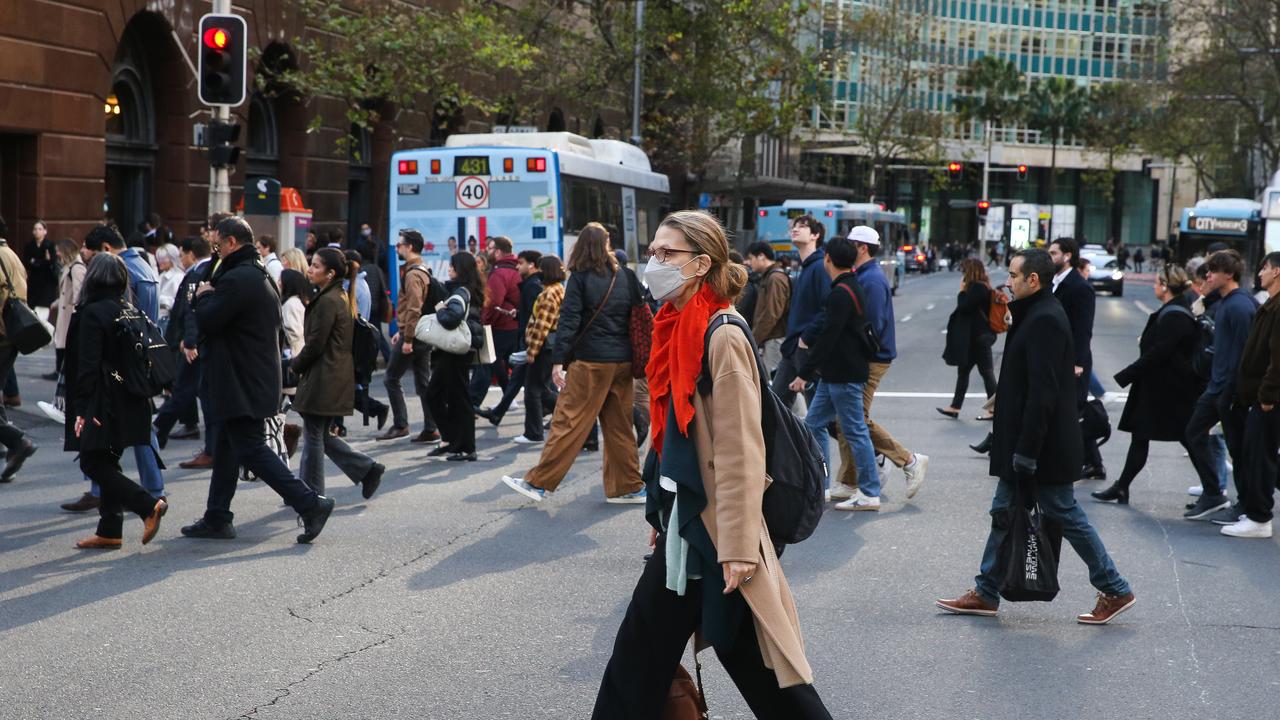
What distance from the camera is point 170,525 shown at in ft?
29.1

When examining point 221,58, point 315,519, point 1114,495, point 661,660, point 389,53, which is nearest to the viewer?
point 661,660

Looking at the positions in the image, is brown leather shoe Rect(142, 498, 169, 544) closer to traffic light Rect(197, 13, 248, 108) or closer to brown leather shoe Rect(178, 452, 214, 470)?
brown leather shoe Rect(178, 452, 214, 470)

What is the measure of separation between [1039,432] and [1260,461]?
3.14 meters

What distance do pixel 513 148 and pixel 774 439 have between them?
57.5 feet

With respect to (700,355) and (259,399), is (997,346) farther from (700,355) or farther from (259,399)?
(700,355)

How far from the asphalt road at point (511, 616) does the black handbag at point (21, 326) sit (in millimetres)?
1018

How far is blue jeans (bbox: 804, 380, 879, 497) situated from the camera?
380 inches

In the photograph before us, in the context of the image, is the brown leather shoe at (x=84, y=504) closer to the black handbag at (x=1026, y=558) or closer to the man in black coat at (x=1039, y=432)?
the man in black coat at (x=1039, y=432)

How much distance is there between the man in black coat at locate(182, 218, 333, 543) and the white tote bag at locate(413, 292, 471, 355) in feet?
10.4

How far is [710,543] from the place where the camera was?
13.4 feet

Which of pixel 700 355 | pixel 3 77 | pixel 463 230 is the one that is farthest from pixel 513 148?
pixel 700 355

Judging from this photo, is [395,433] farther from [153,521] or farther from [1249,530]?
[1249,530]

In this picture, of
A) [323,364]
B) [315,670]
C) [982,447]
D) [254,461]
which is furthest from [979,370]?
[315,670]

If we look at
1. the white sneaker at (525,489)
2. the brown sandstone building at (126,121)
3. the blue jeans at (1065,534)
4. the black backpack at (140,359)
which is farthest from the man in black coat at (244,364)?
the brown sandstone building at (126,121)
